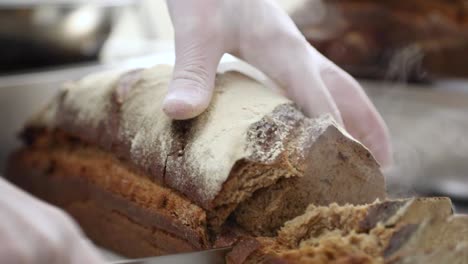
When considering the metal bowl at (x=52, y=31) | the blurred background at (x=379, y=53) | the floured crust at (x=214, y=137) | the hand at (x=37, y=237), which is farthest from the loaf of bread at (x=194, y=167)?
the metal bowl at (x=52, y=31)

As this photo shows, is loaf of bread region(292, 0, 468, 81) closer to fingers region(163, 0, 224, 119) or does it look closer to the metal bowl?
the metal bowl

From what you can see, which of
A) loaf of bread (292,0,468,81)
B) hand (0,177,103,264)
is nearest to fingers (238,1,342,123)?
hand (0,177,103,264)

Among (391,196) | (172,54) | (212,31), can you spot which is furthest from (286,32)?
(391,196)

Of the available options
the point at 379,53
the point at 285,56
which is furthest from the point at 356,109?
the point at 379,53

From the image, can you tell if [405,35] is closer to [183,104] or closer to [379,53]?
[379,53]

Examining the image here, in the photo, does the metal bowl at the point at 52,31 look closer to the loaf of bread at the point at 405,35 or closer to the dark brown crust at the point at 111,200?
the dark brown crust at the point at 111,200
